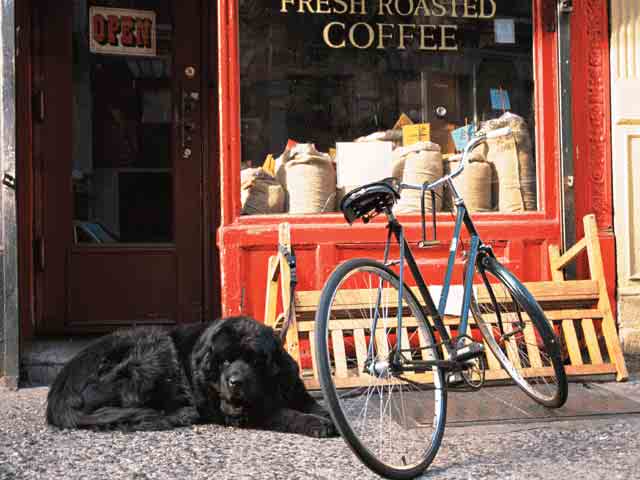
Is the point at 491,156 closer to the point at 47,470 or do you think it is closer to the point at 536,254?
the point at 536,254

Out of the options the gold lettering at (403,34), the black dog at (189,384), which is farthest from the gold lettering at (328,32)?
the black dog at (189,384)

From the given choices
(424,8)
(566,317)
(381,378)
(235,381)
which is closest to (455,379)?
(381,378)

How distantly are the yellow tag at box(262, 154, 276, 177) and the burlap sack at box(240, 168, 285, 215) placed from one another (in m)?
0.02

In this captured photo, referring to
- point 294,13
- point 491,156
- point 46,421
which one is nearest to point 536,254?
point 491,156

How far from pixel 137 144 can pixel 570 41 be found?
2.91 metres

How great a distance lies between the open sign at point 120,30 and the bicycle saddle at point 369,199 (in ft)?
10.7

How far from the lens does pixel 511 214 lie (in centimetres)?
555

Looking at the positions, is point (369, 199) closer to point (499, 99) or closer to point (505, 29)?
point (499, 99)

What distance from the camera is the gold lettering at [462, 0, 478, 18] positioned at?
18.6 ft

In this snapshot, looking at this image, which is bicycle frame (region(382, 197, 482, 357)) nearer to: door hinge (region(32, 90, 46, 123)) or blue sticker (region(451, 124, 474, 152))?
blue sticker (region(451, 124, 474, 152))

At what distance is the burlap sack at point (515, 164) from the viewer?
18.4ft

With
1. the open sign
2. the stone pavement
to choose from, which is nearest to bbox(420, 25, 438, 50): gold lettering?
the open sign

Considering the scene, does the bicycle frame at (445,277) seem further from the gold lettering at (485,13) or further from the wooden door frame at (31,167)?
the wooden door frame at (31,167)

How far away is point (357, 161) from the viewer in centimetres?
558
